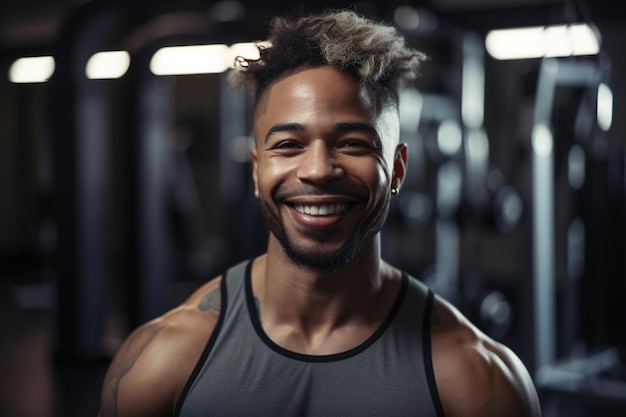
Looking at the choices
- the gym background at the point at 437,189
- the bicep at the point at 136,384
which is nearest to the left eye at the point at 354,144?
the bicep at the point at 136,384

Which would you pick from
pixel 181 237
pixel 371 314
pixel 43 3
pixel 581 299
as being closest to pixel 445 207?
pixel 581 299

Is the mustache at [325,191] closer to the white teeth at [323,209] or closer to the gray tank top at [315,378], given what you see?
the white teeth at [323,209]

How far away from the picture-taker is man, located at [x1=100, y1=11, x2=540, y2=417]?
4.05ft

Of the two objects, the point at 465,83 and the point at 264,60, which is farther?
the point at 465,83

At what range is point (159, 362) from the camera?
4.31 feet

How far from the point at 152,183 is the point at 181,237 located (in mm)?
1994

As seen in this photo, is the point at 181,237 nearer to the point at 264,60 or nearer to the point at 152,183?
the point at 152,183

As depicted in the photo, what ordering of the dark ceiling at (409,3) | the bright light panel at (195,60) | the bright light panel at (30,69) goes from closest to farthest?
the dark ceiling at (409,3), the bright light panel at (195,60), the bright light panel at (30,69)

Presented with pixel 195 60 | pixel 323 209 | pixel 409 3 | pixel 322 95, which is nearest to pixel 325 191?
pixel 323 209

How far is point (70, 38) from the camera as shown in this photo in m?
3.64

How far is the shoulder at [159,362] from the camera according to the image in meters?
1.30

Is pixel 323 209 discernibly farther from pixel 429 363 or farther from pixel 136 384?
pixel 136 384

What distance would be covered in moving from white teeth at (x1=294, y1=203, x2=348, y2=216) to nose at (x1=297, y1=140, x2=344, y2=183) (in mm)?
44

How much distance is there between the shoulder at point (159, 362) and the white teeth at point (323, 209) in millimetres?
290
